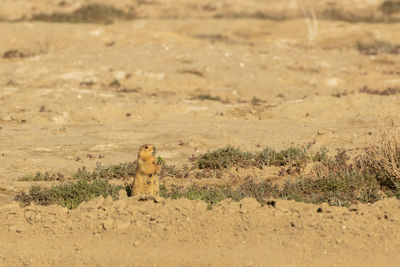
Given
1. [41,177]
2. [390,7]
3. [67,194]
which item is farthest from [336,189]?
[390,7]

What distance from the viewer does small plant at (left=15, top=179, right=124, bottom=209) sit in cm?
855

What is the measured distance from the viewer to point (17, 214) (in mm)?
7777

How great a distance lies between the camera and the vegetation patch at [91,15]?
33.6m

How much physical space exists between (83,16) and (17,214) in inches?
1085

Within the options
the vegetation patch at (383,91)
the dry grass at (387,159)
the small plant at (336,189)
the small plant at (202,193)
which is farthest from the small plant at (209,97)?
the dry grass at (387,159)

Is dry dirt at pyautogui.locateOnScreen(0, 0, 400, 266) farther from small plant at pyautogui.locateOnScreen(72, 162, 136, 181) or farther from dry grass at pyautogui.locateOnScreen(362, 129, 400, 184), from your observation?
dry grass at pyautogui.locateOnScreen(362, 129, 400, 184)

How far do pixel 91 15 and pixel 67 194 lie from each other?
88.6 ft

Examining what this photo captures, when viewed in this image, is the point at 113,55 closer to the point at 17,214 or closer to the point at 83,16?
the point at 83,16

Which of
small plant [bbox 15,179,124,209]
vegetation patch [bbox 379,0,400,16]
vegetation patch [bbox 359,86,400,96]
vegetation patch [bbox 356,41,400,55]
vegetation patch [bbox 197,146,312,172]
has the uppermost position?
small plant [bbox 15,179,124,209]

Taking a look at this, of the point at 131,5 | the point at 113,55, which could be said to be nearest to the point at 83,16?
the point at 131,5

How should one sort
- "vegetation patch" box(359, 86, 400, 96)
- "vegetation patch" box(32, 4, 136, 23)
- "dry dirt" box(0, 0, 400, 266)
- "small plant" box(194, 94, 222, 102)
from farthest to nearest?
"vegetation patch" box(32, 4, 136, 23)
"vegetation patch" box(359, 86, 400, 96)
"small plant" box(194, 94, 222, 102)
"dry dirt" box(0, 0, 400, 266)

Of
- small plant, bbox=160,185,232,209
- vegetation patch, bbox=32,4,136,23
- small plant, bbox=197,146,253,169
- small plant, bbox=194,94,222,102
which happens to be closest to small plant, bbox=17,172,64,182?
small plant, bbox=160,185,232,209

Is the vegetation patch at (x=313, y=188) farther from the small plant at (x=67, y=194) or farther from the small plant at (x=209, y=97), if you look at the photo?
the small plant at (x=209, y=97)

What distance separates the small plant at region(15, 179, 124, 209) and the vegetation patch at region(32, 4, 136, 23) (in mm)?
24778
